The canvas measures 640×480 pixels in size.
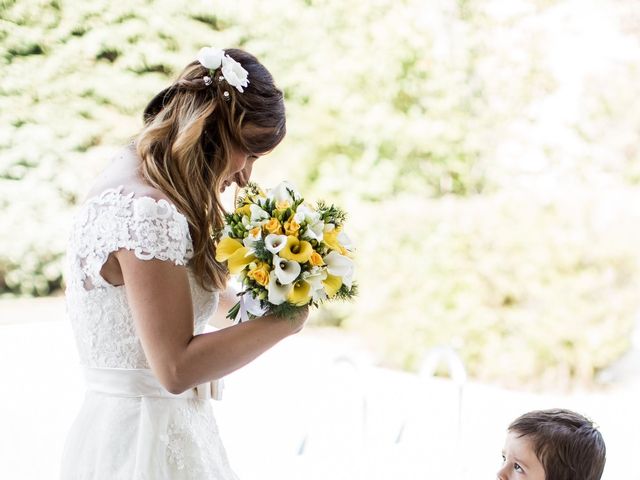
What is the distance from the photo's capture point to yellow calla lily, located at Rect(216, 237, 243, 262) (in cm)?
151

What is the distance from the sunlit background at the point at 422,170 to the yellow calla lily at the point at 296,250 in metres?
3.77

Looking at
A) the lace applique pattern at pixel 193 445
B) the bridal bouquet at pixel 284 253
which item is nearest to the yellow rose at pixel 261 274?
the bridal bouquet at pixel 284 253

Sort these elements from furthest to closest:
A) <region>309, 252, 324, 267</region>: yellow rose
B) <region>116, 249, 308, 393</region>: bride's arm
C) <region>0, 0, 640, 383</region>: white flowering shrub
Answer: <region>0, 0, 640, 383</region>: white flowering shrub → <region>309, 252, 324, 267</region>: yellow rose → <region>116, 249, 308, 393</region>: bride's arm

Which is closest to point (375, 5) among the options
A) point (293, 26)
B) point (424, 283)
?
point (293, 26)

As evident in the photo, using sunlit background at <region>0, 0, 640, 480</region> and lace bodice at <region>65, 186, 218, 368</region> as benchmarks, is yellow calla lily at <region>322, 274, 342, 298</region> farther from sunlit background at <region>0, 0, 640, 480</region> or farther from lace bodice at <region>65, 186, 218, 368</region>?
sunlit background at <region>0, 0, 640, 480</region>

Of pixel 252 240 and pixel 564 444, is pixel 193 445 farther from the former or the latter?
pixel 564 444

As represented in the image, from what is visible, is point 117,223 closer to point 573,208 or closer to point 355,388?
point 355,388

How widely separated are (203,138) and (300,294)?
35 centimetres

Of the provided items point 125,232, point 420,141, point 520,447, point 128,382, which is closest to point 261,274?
point 125,232

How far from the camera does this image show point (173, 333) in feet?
4.66

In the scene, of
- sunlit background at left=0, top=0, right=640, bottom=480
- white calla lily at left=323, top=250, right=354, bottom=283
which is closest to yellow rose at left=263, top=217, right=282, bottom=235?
white calla lily at left=323, top=250, right=354, bottom=283

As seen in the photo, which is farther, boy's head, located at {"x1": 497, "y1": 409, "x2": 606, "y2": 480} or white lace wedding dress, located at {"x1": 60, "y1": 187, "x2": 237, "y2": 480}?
boy's head, located at {"x1": 497, "y1": 409, "x2": 606, "y2": 480}

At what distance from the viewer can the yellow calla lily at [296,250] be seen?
59.2 inches

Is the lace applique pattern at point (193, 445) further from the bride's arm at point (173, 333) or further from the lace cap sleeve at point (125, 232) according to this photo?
the lace cap sleeve at point (125, 232)
